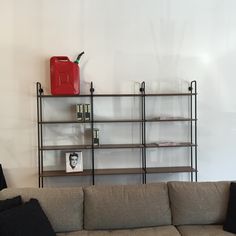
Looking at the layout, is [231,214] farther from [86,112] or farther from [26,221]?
[86,112]

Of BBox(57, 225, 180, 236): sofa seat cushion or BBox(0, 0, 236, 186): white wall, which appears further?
BBox(0, 0, 236, 186): white wall

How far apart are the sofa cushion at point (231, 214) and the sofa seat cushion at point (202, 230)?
0.05m

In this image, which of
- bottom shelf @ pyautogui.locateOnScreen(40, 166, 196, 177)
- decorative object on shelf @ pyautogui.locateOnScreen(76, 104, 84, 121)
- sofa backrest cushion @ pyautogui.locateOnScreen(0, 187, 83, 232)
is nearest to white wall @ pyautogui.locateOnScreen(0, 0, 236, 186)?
bottom shelf @ pyautogui.locateOnScreen(40, 166, 196, 177)

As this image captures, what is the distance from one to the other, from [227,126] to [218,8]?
1.53m

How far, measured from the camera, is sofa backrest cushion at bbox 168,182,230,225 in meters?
2.62

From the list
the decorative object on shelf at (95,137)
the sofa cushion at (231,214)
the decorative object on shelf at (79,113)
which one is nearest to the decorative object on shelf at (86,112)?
the decorative object on shelf at (79,113)

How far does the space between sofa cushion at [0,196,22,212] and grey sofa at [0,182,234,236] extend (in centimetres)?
7

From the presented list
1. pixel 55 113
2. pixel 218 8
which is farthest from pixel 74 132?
pixel 218 8

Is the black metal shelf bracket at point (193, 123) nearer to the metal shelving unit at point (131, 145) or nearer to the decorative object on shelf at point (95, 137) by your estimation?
the metal shelving unit at point (131, 145)

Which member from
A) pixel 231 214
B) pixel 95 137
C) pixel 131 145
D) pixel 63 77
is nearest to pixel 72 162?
pixel 95 137

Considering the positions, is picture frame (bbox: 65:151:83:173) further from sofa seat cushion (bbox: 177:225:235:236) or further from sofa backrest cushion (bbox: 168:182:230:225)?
sofa seat cushion (bbox: 177:225:235:236)

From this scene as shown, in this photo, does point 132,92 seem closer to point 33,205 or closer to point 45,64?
point 45,64

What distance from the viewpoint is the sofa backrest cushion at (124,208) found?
255cm

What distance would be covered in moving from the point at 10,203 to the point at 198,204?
5.26 ft
